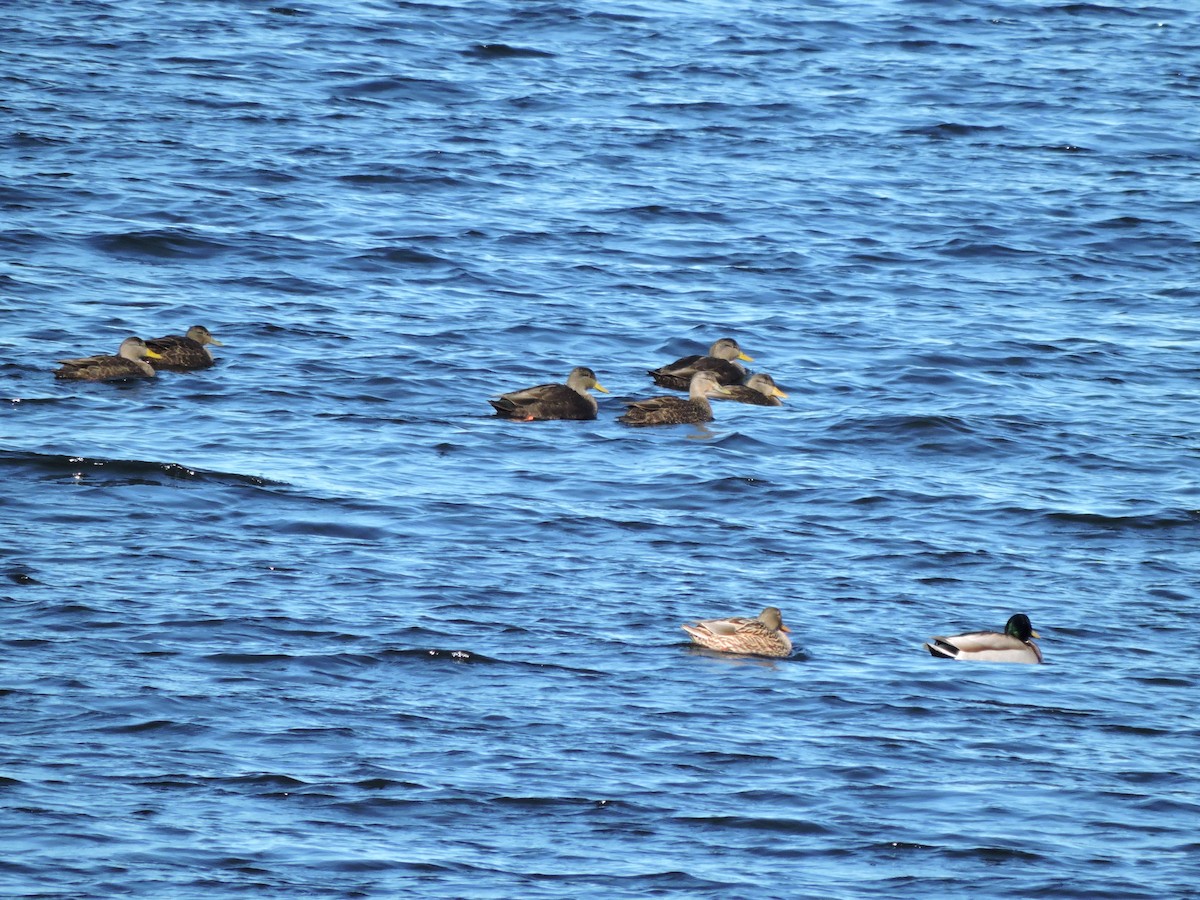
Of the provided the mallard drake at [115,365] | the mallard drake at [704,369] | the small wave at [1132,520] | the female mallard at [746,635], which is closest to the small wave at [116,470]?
the mallard drake at [115,365]

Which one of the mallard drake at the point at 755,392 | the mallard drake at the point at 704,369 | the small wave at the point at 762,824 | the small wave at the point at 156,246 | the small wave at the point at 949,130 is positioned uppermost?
the small wave at the point at 949,130

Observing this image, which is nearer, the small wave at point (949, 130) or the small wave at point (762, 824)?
the small wave at point (762, 824)

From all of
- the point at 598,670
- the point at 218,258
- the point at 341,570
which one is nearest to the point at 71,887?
the point at 598,670

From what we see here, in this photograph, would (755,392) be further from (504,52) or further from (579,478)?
(504,52)

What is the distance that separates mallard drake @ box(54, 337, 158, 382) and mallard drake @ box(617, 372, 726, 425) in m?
4.10

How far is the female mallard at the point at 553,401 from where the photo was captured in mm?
17172

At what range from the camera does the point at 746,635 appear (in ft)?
40.0

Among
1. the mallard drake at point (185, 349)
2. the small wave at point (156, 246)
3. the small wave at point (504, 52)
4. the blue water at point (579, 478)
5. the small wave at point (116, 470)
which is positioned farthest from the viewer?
the small wave at point (504, 52)

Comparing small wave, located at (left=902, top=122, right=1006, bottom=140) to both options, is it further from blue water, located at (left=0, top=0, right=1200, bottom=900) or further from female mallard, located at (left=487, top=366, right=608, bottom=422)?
female mallard, located at (left=487, top=366, right=608, bottom=422)

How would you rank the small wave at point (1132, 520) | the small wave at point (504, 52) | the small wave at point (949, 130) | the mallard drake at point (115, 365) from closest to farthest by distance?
1. the small wave at point (1132, 520)
2. the mallard drake at point (115, 365)
3. the small wave at point (949, 130)
4. the small wave at point (504, 52)

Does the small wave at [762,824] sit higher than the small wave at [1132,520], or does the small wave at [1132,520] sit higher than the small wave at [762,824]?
the small wave at [762,824]

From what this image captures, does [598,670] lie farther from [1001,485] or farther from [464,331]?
[464,331]

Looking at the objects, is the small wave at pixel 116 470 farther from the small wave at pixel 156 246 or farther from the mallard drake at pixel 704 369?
the small wave at pixel 156 246

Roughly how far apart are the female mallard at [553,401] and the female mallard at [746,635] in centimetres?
503
